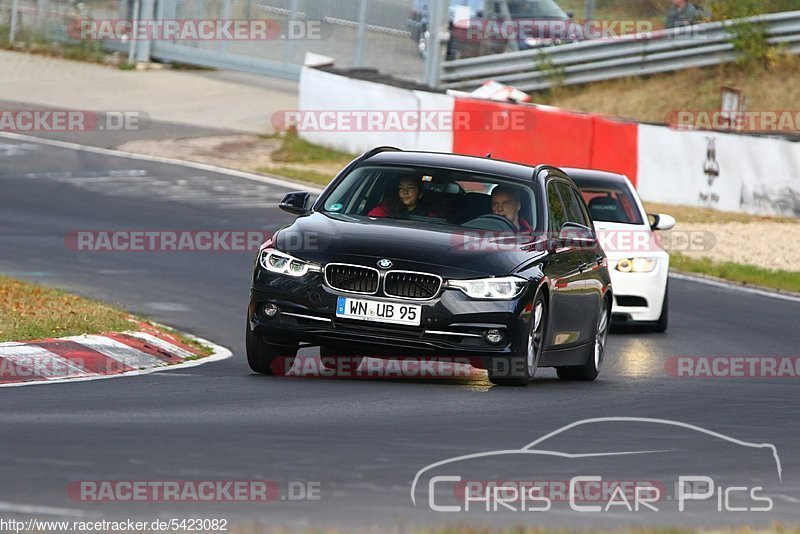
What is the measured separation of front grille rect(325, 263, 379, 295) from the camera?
10.2 meters

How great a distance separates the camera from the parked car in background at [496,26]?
33.6 metres

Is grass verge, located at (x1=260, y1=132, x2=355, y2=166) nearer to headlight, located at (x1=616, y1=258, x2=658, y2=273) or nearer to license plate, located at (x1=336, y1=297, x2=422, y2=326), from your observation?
headlight, located at (x1=616, y1=258, x2=658, y2=273)

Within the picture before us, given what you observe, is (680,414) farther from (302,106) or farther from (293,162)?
(302,106)

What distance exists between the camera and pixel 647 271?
16.1 metres

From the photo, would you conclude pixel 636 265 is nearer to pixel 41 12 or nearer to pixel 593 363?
pixel 593 363

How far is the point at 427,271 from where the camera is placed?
1020cm

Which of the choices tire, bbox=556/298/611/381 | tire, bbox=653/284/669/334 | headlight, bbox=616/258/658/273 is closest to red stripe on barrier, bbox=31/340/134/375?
tire, bbox=556/298/611/381

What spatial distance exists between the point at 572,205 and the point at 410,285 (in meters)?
2.67

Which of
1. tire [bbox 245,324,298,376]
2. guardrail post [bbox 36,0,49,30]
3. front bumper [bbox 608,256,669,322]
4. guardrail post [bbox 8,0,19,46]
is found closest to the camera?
tire [bbox 245,324,298,376]

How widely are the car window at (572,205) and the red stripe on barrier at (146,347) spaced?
119 inches

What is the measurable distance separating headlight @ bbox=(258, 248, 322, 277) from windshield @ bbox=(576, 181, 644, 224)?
676 centimetres

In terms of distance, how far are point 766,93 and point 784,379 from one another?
21.4m

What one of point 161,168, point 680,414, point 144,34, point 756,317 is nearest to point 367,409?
point 680,414

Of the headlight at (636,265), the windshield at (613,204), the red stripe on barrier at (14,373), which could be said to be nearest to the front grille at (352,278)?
the red stripe on barrier at (14,373)
